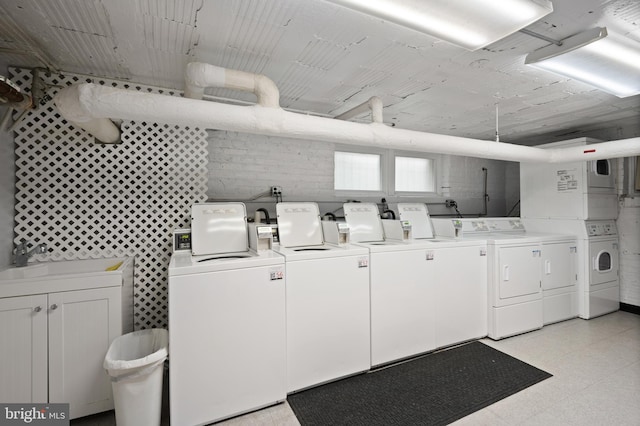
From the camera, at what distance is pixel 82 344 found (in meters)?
2.02

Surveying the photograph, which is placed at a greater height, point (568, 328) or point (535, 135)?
point (535, 135)

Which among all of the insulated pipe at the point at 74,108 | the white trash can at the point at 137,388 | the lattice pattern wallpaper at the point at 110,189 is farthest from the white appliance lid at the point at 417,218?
the insulated pipe at the point at 74,108

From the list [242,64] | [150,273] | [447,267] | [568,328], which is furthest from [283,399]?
[568,328]

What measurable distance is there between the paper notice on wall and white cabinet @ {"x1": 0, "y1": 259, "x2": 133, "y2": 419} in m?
5.48

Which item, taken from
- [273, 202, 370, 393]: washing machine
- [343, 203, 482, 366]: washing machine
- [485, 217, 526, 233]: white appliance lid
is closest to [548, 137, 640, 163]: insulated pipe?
[485, 217, 526, 233]: white appliance lid

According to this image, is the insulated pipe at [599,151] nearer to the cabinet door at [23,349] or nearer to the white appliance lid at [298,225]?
the white appliance lid at [298,225]

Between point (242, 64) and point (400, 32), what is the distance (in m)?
1.28

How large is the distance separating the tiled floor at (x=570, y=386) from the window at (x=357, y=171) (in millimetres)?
2574

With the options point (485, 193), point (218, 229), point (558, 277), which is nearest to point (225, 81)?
point (218, 229)

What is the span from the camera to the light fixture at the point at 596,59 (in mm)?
1918

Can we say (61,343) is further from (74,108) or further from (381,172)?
(381,172)

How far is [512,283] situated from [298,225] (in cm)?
261

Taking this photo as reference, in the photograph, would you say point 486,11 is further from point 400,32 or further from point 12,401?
point 12,401

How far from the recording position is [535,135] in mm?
4793
